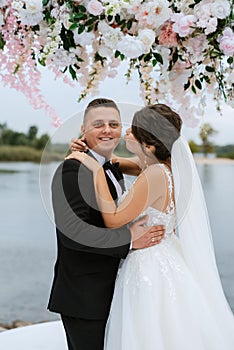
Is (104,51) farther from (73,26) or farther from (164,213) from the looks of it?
(164,213)

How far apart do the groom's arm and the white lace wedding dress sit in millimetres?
170

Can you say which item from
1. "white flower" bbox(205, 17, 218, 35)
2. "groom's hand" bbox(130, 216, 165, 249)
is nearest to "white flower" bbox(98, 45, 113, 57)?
"white flower" bbox(205, 17, 218, 35)

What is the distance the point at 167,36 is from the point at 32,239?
4788 mm

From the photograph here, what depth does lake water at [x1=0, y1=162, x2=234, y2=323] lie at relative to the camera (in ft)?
21.6

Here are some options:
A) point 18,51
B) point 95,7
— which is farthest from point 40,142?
point 95,7

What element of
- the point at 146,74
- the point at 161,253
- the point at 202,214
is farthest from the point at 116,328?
the point at 146,74

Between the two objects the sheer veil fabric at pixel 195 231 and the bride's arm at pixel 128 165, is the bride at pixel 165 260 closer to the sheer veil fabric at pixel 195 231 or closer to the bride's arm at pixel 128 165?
the sheer veil fabric at pixel 195 231

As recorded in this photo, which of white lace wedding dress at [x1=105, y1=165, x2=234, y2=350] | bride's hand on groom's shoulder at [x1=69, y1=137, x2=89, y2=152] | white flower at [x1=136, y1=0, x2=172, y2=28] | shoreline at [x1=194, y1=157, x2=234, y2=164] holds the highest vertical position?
white flower at [x1=136, y1=0, x2=172, y2=28]

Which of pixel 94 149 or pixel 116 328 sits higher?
pixel 94 149

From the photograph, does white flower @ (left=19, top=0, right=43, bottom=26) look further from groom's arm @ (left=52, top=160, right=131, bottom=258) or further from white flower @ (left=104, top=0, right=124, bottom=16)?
groom's arm @ (left=52, top=160, right=131, bottom=258)

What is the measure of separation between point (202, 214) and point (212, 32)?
0.87m

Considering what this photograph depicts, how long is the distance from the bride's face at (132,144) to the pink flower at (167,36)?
437 millimetres

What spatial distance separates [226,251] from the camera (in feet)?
22.1

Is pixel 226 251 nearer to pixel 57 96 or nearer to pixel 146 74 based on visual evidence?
pixel 57 96
